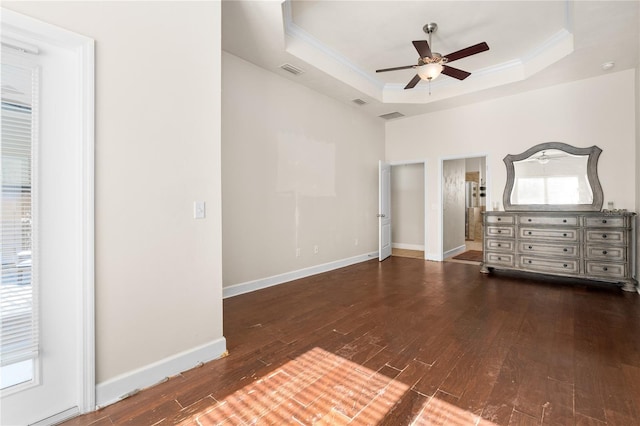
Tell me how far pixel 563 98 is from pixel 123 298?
6391mm

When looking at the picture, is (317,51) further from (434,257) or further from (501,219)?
(434,257)

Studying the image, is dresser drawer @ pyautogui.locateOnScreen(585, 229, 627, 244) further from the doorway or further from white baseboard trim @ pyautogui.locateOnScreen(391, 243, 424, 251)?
white baseboard trim @ pyautogui.locateOnScreen(391, 243, 424, 251)

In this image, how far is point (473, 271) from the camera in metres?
5.25

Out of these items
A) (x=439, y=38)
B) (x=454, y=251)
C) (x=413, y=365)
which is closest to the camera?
(x=413, y=365)

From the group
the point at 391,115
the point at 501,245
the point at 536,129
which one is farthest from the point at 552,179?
the point at 391,115

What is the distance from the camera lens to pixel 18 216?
5.07ft

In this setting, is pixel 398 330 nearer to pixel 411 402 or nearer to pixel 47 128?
pixel 411 402

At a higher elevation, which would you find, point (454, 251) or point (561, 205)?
point (561, 205)

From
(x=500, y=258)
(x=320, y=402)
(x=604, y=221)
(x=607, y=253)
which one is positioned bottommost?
(x=320, y=402)

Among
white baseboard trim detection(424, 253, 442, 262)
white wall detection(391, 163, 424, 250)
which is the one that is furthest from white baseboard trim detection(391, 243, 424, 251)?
white baseboard trim detection(424, 253, 442, 262)

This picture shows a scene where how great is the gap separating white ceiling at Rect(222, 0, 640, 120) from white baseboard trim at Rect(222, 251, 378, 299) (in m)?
3.01

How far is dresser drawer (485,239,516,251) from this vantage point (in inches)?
189

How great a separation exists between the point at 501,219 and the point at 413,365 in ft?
12.1

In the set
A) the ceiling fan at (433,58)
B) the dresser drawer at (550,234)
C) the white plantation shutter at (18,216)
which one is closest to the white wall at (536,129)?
the dresser drawer at (550,234)
